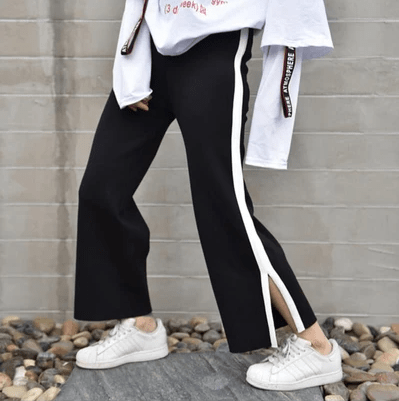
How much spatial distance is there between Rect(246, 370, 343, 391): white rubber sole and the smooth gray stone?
0.01 meters

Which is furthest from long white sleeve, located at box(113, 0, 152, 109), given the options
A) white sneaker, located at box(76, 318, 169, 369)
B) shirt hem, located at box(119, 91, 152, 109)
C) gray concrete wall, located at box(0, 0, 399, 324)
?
white sneaker, located at box(76, 318, 169, 369)

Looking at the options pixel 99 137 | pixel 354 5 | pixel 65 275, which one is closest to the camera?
pixel 99 137

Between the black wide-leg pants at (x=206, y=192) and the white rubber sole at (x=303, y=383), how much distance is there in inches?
5.6

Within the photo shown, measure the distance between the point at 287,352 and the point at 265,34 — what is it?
97cm

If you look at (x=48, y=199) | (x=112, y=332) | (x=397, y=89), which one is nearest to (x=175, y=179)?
(x=48, y=199)

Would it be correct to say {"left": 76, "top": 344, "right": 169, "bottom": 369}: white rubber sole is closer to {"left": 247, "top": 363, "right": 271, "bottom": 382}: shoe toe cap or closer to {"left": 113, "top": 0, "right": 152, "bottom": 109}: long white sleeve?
{"left": 247, "top": 363, "right": 271, "bottom": 382}: shoe toe cap

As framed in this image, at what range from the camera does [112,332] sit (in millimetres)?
2529

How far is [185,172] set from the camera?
2.95 metres

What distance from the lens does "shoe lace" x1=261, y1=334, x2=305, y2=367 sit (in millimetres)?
2312

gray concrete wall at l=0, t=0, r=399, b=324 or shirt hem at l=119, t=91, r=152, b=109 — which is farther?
gray concrete wall at l=0, t=0, r=399, b=324

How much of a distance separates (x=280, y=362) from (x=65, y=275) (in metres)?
1.10

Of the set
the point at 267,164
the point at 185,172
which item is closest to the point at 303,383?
the point at 267,164

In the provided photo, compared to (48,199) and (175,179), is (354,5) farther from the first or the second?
(48,199)

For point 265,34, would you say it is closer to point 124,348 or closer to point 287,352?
point 287,352
